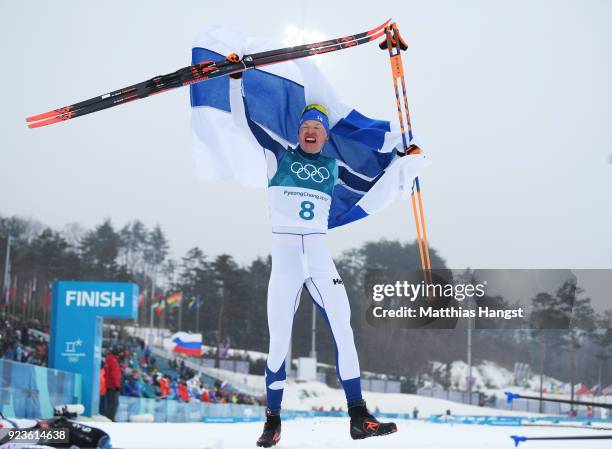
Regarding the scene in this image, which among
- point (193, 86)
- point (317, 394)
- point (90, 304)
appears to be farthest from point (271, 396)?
point (317, 394)

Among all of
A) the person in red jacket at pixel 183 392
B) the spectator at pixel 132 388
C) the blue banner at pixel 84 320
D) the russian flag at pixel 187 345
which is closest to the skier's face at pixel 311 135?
the blue banner at pixel 84 320

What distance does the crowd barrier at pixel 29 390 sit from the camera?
34.1 feet

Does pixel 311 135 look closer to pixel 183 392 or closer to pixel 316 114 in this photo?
pixel 316 114

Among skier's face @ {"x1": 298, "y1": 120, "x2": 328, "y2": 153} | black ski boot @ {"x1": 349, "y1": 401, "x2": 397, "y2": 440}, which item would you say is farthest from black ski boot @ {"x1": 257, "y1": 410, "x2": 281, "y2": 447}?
skier's face @ {"x1": 298, "y1": 120, "x2": 328, "y2": 153}

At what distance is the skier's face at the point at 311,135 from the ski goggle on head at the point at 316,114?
26 millimetres

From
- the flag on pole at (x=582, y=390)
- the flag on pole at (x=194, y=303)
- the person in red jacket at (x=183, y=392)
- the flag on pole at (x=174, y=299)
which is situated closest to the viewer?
the person in red jacket at (x=183, y=392)

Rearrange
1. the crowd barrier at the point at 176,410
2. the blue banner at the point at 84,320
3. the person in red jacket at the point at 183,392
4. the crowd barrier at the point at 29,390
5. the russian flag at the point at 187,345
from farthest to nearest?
the russian flag at the point at 187,345
the person in red jacket at the point at 183,392
the crowd barrier at the point at 176,410
the blue banner at the point at 84,320
the crowd barrier at the point at 29,390

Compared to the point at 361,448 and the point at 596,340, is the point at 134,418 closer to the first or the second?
the point at 361,448

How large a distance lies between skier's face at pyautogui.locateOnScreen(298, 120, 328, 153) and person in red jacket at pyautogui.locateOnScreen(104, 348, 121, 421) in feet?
30.5

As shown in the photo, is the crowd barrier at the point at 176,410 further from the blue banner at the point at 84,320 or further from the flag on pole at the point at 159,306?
the flag on pole at the point at 159,306

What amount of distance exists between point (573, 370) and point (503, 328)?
799cm

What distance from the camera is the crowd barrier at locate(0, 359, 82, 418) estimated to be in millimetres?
10398

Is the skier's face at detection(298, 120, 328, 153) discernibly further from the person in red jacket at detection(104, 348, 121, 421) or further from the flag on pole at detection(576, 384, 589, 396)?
the flag on pole at detection(576, 384, 589, 396)

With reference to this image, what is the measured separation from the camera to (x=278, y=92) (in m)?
5.18
